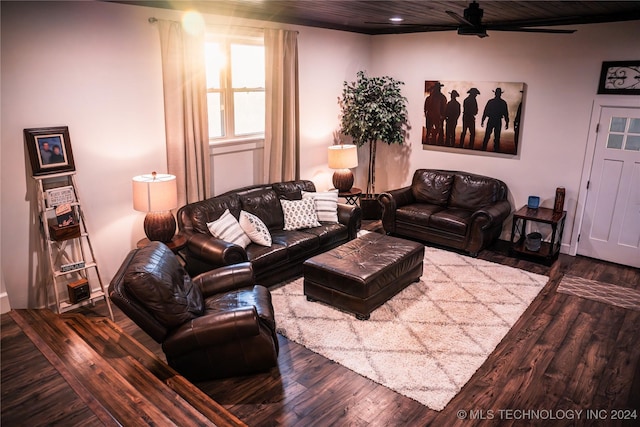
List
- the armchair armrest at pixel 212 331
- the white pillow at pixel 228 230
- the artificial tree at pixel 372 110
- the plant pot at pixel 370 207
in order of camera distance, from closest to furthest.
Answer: the armchair armrest at pixel 212 331 → the white pillow at pixel 228 230 → the artificial tree at pixel 372 110 → the plant pot at pixel 370 207

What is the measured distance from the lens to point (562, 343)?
394 centimetres

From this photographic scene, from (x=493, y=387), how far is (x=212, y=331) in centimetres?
204

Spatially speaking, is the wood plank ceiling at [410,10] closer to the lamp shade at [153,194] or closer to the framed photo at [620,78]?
the framed photo at [620,78]

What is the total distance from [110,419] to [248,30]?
14.1ft

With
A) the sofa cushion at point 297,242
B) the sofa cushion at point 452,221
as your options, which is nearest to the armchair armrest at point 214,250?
the sofa cushion at point 297,242

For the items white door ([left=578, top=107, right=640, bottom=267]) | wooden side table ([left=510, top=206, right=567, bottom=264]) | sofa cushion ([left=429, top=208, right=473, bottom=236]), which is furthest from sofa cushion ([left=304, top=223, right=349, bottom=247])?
white door ([left=578, top=107, right=640, bottom=267])

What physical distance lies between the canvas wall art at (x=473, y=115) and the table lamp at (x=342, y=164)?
1.28 meters

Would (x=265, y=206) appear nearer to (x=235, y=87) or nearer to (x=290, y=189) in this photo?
(x=290, y=189)

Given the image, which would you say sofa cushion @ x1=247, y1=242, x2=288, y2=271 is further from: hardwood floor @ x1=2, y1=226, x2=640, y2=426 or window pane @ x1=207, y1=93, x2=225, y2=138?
window pane @ x1=207, y1=93, x2=225, y2=138

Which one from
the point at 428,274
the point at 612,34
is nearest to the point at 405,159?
the point at 428,274

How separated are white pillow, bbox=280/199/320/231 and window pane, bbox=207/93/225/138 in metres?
1.11

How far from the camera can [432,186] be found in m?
6.54

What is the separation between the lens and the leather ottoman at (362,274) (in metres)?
4.18

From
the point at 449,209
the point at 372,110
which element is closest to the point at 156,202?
the point at 372,110
